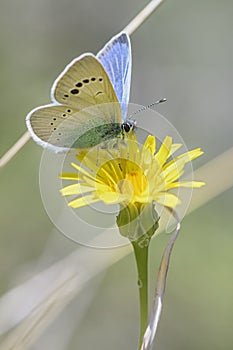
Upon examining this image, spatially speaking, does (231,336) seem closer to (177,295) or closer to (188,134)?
(177,295)

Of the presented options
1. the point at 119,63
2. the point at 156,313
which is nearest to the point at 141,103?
the point at 119,63

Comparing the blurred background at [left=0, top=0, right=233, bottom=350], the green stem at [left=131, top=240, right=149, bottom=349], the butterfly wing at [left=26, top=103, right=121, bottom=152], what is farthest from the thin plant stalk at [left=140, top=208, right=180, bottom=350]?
the blurred background at [left=0, top=0, right=233, bottom=350]

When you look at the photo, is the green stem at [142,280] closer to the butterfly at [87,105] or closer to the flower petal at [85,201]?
the flower petal at [85,201]

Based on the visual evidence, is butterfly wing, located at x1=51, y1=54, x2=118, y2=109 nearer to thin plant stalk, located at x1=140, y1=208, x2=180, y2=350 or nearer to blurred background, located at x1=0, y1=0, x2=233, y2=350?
thin plant stalk, located at x1=140, y1=208, x2=180, y2=350

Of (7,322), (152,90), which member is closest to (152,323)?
(7,322)

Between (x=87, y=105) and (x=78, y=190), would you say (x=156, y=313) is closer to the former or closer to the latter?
(x=78, y=190)
